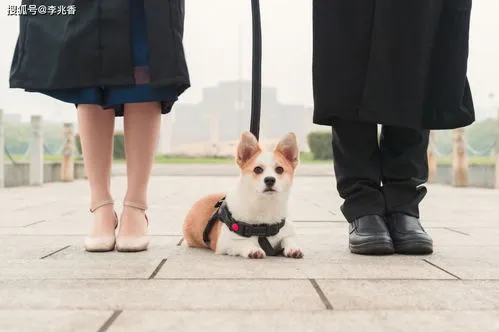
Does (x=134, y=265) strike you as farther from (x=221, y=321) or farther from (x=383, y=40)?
(x=383, y=40)

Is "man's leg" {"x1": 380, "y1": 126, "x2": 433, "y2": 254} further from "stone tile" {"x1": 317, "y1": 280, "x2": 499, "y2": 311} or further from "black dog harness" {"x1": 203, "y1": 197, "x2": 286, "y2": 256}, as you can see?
"stone tile" {"x1": 317, "y1": 280, "x2": 499, "y2": 311}

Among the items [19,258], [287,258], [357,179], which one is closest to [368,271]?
[287,258]

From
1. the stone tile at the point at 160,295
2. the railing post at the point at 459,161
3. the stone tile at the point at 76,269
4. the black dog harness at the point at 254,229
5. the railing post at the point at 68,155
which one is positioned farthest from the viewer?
the railing post at the point at 68,155

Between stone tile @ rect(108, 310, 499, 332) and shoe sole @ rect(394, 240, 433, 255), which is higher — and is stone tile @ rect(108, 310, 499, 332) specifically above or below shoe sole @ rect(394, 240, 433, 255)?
above

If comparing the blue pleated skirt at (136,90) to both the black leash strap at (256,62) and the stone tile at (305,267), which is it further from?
the stone tile at (305,267)

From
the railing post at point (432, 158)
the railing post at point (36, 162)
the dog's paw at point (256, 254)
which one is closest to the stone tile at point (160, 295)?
the dog's paw at point (256, 254)

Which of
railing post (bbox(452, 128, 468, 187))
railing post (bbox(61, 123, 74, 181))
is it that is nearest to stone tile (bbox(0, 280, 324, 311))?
railing post (bbox(452, 128, 468, 187))

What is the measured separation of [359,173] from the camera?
7.91 ft

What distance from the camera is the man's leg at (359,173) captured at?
238cm

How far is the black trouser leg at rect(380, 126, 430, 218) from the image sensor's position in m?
2.41

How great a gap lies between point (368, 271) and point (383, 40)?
3.12ft

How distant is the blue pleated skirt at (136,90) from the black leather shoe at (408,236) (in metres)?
1.12

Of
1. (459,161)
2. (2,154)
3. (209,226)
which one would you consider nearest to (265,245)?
(209,226)

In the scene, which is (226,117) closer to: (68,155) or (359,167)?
(68,155)
